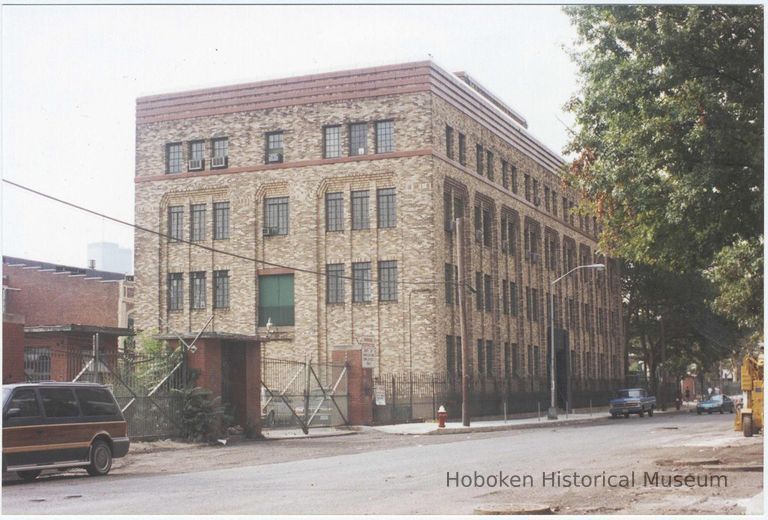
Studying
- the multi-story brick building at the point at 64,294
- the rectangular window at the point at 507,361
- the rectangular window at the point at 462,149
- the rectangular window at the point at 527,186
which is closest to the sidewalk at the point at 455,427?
the rectangular window at the point at 507,361

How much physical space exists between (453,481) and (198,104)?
35871 millimetres

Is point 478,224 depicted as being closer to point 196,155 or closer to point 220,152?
point 220,152

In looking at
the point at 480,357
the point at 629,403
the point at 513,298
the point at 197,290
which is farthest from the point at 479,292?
the point at 197,290

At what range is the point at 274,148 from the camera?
48.2 metres

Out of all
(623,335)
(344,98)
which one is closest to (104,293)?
(344,98)

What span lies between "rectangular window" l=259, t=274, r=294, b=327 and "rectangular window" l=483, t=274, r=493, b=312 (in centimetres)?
1000

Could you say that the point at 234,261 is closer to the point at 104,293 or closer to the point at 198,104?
the point at 198,104

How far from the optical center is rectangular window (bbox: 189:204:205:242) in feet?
163

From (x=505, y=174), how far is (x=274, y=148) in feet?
42.2

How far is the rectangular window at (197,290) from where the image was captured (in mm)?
49688

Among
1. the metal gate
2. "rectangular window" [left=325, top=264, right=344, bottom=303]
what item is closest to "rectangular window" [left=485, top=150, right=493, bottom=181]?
"rectangular window" [left=325, top=264, right=344, bottom=303]

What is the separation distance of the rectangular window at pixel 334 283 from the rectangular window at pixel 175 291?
7724 millimetres

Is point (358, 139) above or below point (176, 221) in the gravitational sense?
above

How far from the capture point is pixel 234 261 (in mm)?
48844
